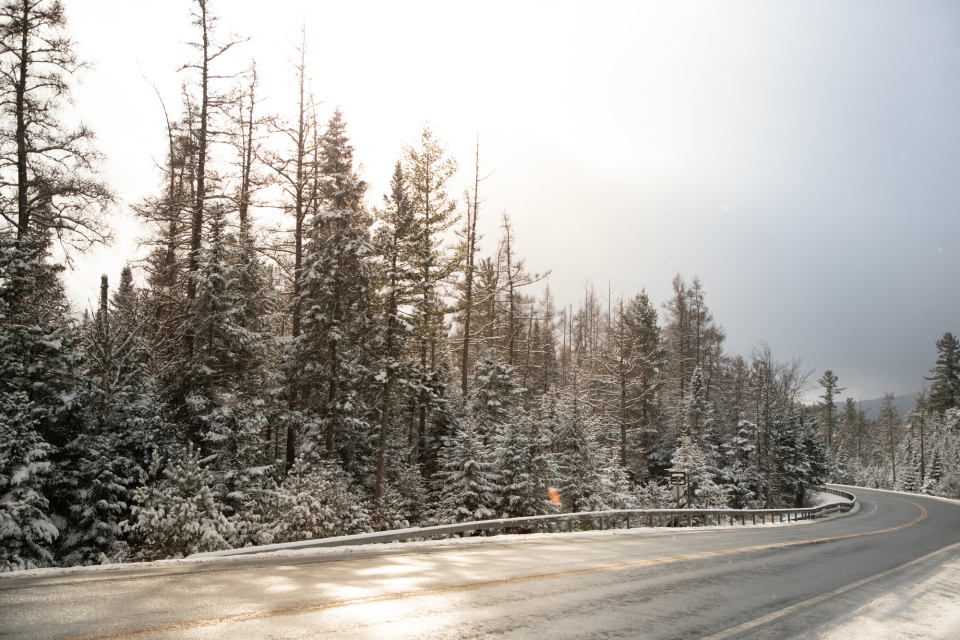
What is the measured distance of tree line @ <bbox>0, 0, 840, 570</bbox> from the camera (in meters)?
14.8

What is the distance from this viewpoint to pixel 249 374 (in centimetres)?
1969

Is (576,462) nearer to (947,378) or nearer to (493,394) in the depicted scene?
(493,394)

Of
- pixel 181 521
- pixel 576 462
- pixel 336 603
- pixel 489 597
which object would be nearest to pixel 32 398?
pixel 181 521

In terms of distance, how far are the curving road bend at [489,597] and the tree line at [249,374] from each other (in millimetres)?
6431

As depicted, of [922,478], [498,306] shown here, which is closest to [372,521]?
[498,306]

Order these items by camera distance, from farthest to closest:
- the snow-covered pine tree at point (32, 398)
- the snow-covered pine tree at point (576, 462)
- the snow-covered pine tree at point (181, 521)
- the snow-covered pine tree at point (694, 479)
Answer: the snow-covered pine tree at point (694, 479) < the snow-covered pine tree at point (576, 462) < the snow-covered pine tree at point (181, 521) < the snow-covered pine tree at point (32, 398)

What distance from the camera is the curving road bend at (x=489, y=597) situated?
5.61 m

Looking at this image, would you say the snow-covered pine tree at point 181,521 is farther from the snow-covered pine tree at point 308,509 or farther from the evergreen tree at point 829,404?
the evergreen tree at point 829,404

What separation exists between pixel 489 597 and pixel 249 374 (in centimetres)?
1519

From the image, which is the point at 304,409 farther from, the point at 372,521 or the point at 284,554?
the point at 284,554

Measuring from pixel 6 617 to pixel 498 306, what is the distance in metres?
33.5

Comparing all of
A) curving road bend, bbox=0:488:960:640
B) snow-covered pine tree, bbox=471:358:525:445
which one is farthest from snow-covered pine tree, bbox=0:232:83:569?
snow-covered pine tree, bbox=471:358:525:445

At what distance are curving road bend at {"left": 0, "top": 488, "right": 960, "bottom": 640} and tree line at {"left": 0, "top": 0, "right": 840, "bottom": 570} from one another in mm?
6431

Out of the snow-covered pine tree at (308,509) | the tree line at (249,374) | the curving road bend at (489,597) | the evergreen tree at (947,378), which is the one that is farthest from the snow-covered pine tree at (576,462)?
the evergreen tree at (947,378)
